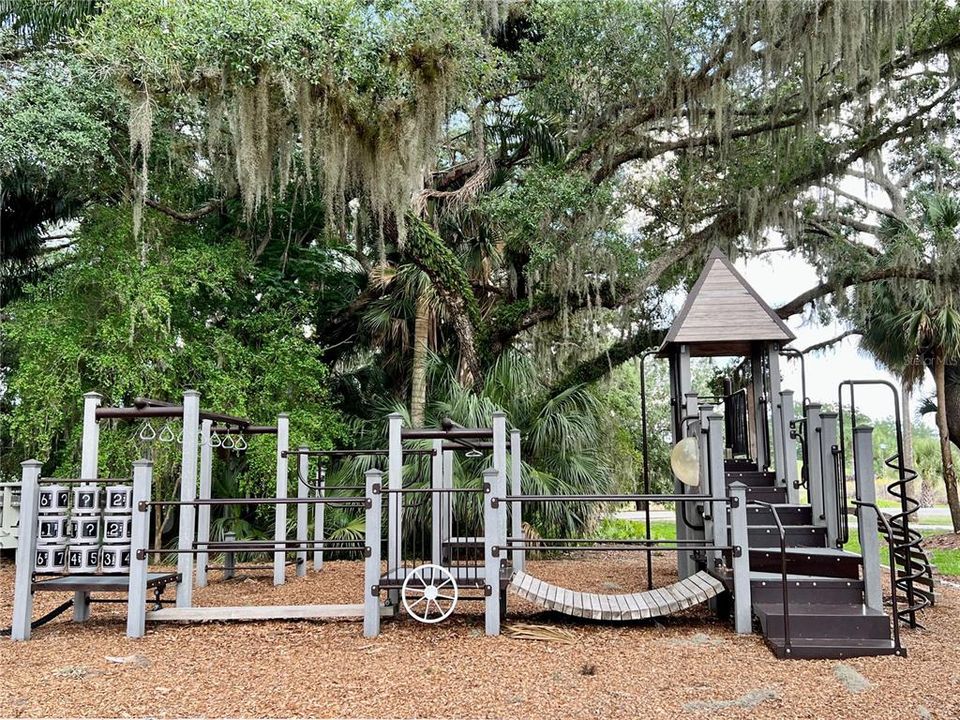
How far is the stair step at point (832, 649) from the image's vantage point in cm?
476

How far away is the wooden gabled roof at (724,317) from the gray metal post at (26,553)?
17.5 feet

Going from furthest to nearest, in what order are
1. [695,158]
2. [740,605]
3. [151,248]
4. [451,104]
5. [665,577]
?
[695,158] → [151,248] → [451,104] → [665,577] → [740,605]

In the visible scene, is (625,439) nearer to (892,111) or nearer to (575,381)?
(575,381)

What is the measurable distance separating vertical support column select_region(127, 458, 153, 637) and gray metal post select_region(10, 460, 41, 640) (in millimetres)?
698

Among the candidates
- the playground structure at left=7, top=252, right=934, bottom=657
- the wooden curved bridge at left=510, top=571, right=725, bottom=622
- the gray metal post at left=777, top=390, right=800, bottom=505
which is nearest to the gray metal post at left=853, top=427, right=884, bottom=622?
the playground structure at left=7, top=252, right=934, bottom=657

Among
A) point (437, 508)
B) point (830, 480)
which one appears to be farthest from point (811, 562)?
point (437, 508)

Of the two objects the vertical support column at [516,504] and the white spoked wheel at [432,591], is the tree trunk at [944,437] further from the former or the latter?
the white spoked wheel at [432,591]

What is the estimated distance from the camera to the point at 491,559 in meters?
5.57

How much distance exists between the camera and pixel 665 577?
8820mm

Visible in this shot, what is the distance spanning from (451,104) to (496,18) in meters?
1.59

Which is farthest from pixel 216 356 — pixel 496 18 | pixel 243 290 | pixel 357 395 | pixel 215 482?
pixel 496 18

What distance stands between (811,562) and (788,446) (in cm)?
141

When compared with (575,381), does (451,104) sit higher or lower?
higher

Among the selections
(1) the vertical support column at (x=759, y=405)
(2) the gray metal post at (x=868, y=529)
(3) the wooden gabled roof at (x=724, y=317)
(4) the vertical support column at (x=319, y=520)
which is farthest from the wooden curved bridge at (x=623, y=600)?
(4) the vertical support column at (x=319, y=520)
